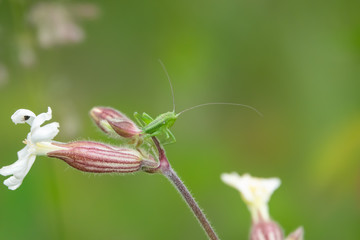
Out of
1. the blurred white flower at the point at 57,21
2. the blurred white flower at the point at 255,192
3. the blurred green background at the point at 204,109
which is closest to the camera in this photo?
the blurred white flower at the point at 255,192

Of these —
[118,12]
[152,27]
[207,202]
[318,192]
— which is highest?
[118,12]

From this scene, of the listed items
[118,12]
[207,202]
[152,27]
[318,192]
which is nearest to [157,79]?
[152,27]

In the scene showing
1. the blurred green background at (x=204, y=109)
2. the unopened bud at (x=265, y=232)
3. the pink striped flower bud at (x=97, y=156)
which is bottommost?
the unopened bud at (x=265, y=232)

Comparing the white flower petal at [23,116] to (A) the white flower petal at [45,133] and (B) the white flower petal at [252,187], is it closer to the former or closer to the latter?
(A) the white flower petal at [45,133]

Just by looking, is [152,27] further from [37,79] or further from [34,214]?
[34,214]

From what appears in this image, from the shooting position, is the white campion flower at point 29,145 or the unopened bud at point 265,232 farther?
the unopened bud at point 265,232

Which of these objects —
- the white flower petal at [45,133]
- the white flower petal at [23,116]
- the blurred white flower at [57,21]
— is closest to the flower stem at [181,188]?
the white flower petal at [45,133]

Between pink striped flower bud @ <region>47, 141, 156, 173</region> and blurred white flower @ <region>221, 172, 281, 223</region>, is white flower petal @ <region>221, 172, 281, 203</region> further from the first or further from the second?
pink striped flower bud @ <region>47, 141, 156, 173</region>
